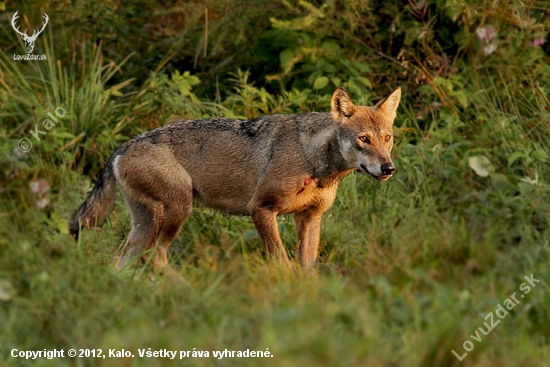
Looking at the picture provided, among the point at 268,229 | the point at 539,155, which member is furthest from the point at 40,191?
the point at 539,155

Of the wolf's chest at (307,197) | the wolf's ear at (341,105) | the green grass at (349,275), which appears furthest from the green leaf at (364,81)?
the wolf's chest at (307,197)

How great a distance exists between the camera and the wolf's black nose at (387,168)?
7.35 m

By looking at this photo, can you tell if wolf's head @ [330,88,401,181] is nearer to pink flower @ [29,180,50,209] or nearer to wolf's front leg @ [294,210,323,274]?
wolf's front leg @ [294,210,323,274]

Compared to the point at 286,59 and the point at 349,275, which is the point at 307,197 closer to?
the point at 349,275

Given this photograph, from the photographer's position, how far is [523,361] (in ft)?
16.4

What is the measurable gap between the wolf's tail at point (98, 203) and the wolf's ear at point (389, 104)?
2.26m

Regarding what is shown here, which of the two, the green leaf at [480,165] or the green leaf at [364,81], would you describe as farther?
the green leaf at [364,81]

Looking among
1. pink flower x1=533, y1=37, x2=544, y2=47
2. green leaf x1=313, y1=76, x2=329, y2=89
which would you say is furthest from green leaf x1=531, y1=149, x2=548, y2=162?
green leaf x1=313, y1=76, x2=329, y2=89

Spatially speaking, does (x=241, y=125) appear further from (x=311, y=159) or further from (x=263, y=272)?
(x=263, y=272)

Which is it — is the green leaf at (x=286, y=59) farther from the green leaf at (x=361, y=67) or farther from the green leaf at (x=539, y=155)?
the green leaf at (x=539, y=155)

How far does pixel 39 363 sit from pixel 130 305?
692 millimetres

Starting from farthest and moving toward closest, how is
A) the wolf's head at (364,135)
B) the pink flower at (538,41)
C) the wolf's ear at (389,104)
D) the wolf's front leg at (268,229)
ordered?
the pink flower at (538,41) → the wolf's ear at (389,104) → the wolf's front leg at (268,229) → the wolf's head at (364,135)

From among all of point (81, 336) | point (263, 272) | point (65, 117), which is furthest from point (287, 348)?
point (65, 117)

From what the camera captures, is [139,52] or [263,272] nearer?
[263,272]
